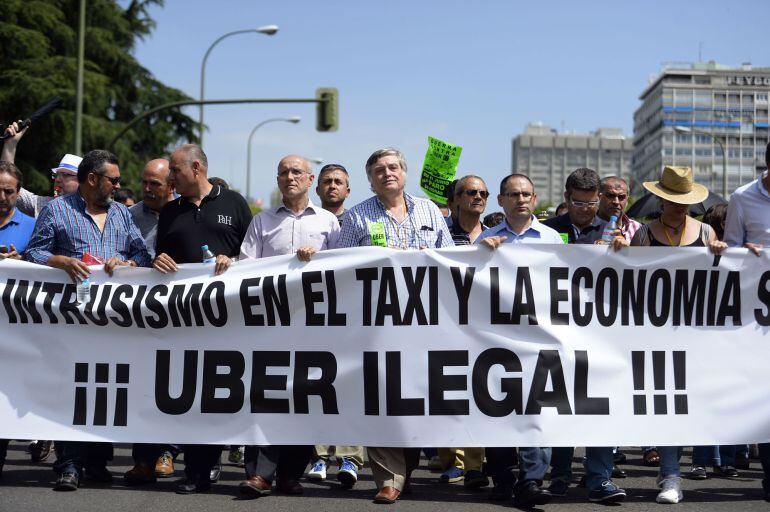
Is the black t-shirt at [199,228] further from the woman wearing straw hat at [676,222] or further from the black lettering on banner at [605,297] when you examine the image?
the woman wearing straw hat at [676,222]

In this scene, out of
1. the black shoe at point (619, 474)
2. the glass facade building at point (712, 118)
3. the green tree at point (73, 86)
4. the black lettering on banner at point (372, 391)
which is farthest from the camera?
the glass facade building at point (712, 118)

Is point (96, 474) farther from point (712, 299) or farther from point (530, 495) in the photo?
point (712, 299)

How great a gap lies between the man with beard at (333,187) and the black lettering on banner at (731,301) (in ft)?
10.3

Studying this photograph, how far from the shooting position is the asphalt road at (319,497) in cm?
640

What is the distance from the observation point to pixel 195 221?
7.14 metres

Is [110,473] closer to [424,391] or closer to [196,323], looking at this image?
[196,323]

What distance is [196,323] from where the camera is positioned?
7.00 metres

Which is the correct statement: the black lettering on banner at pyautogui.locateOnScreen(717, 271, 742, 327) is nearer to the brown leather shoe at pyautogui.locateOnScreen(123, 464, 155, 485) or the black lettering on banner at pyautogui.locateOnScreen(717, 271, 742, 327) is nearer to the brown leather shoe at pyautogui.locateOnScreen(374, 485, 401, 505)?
the brown leather shoe at pyautogui.locateOnScreen(374, 485, 401, 505)

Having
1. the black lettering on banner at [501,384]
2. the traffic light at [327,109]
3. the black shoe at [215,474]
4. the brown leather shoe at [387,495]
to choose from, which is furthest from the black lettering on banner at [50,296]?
the traffic light at [327,109]

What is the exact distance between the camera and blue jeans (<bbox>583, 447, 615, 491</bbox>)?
21.7ft

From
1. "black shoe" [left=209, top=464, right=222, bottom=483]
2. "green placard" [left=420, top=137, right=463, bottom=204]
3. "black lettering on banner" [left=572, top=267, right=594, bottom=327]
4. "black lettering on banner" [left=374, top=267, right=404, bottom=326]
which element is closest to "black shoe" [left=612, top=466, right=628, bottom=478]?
"black lettering on banner" [left=572, top=267, right=594, bottom=327]

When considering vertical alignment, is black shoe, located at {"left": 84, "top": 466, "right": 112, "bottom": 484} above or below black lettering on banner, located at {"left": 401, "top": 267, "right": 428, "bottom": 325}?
below

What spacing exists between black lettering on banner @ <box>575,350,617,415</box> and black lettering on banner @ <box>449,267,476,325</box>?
0.74 m

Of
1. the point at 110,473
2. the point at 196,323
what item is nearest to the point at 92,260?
the point at 196,323
